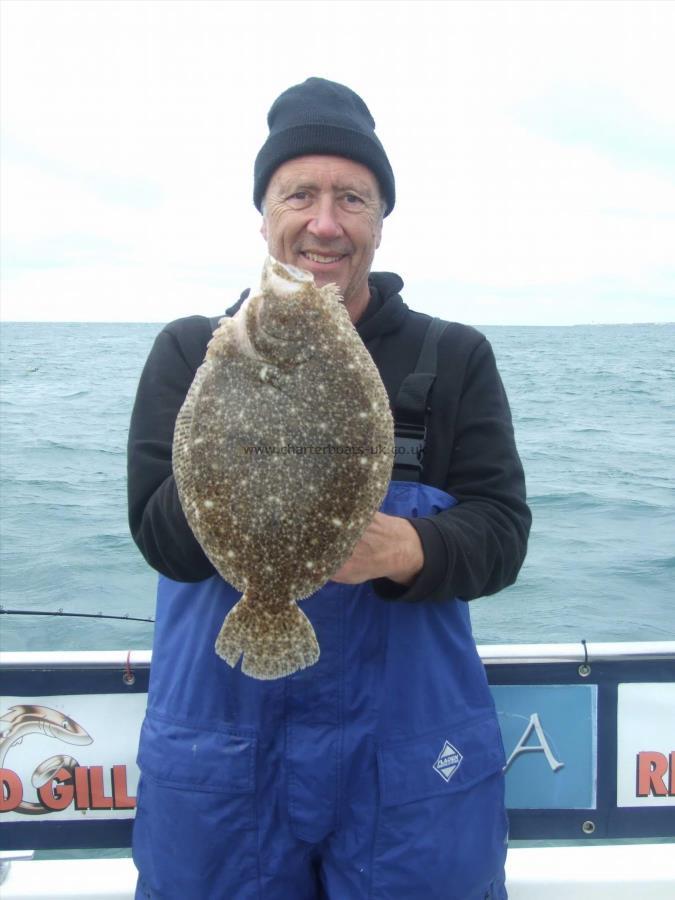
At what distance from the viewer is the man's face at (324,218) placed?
242 centimetres

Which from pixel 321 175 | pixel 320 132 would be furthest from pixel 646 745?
pixel 320 132

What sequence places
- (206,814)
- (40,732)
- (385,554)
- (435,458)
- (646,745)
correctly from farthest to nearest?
(646,745) < (40,732) < (435,458) < (206,814) < (385,554)

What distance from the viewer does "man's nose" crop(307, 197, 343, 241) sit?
7.74 ft

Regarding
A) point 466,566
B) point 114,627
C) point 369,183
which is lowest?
point 114,627

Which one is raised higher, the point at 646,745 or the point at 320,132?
the point at 320,132

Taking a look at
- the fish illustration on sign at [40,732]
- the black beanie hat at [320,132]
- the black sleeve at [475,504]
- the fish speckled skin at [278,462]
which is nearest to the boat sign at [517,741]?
the fish illustration on sign at [40,732]

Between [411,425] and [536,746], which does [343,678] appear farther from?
[536,746]

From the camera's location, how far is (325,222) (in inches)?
93.0

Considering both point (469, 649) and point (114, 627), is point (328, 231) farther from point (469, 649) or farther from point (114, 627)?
point (114, 627)

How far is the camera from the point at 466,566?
7.39 feet

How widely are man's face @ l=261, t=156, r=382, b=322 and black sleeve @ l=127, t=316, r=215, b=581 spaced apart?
0.43 metres

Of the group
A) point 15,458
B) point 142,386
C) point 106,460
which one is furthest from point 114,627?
point 15,458

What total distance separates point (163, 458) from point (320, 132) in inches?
46.3

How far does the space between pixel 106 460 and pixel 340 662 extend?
15.4 metres
